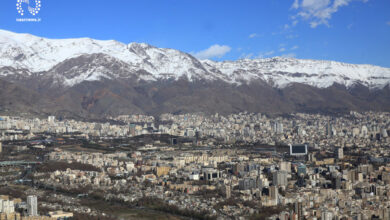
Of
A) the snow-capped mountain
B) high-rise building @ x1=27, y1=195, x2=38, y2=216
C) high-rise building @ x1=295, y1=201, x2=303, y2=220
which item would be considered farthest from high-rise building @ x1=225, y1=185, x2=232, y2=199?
the snow-capped mountain

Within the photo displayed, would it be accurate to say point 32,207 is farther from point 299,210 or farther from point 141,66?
point 141,66

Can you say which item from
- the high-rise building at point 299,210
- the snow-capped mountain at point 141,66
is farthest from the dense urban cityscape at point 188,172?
the snow-capped mountain at point 141,66

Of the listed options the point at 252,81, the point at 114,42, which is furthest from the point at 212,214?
the point at 114,42

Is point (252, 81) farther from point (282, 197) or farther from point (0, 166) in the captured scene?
point (282, 197)

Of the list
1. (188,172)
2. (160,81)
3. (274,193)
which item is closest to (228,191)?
(274,193)

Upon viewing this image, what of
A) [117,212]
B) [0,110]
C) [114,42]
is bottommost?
[117,212]

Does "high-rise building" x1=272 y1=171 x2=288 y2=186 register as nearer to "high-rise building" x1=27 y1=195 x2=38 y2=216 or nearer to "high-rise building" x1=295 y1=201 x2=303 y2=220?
"high-rise building" x1=295 y1=201 x2=303 y2=220
